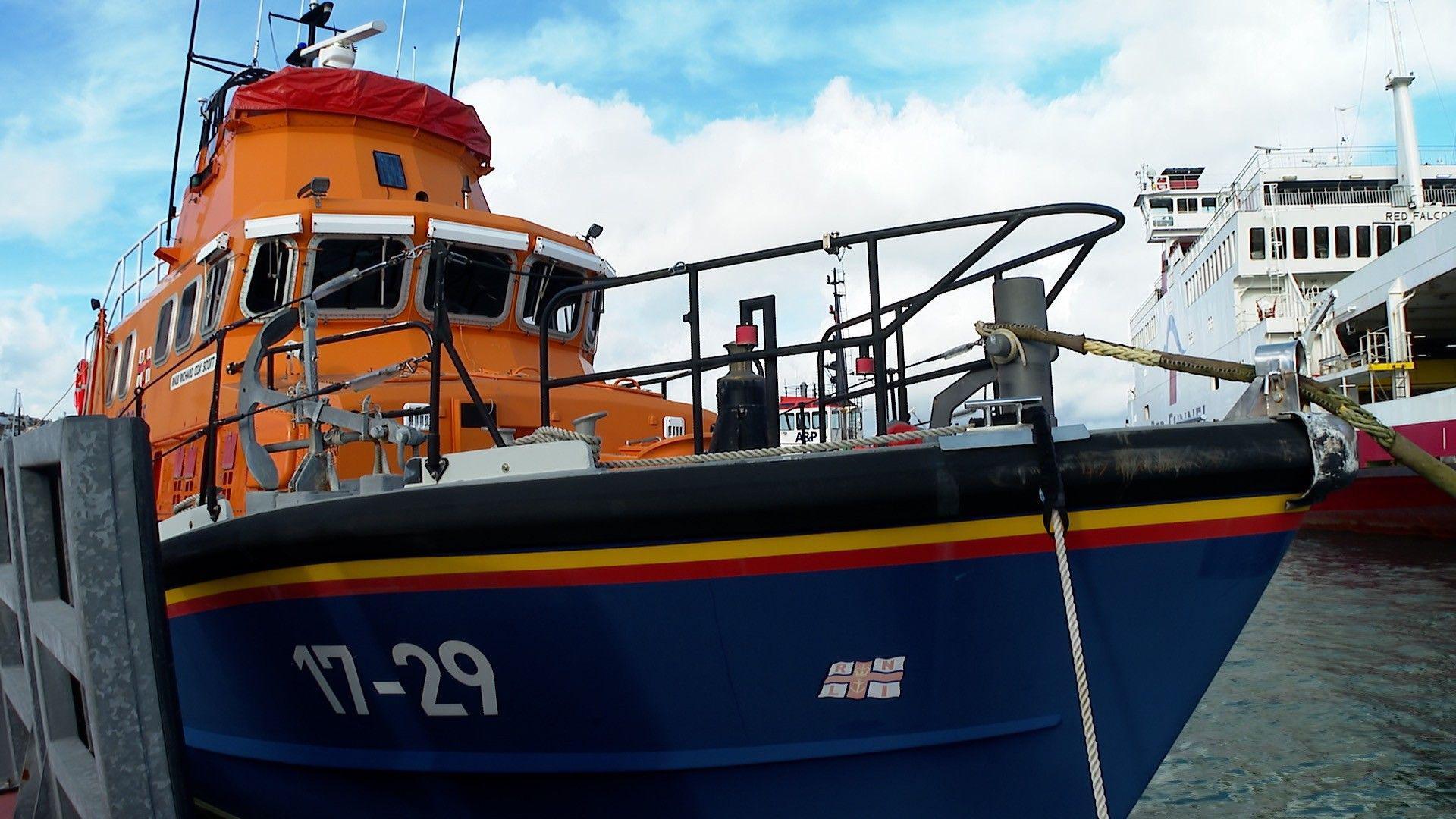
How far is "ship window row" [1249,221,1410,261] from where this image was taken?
26.4 m

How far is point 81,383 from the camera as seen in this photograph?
25.2 ft

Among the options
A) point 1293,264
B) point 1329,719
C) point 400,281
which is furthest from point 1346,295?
point 400,281

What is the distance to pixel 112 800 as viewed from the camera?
239 cm

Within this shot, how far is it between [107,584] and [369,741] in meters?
0.91

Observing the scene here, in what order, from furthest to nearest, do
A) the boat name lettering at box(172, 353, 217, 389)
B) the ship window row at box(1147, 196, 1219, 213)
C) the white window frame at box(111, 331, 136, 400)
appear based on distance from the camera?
the ship window row at box(1147, 196, 1219, 213)
the white window frame at box(111, 331, 136, 400)
the boat name lettering at box(172, 353, 217, 389)

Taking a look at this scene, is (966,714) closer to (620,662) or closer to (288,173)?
(620,662)

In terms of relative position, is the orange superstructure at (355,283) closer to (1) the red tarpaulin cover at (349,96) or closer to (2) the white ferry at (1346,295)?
(1) the red tarpaulin cover at (349,96)

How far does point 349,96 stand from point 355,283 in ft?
5.78

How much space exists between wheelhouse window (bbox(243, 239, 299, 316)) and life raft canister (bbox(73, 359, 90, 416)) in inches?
129

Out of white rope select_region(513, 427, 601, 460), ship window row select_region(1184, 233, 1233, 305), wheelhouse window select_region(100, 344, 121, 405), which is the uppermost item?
ship window row select_region(1184, 233, 1233, 305)

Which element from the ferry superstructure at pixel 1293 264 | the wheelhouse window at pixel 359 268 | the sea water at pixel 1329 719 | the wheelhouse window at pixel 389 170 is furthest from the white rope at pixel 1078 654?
the ferry superstructure at pixel 1293 264

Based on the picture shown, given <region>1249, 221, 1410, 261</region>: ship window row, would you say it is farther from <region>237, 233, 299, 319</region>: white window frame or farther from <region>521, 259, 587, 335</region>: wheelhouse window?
<region>237, 233, 299, 319</region>: white window frame

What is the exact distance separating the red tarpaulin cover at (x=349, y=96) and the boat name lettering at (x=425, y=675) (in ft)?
13.5

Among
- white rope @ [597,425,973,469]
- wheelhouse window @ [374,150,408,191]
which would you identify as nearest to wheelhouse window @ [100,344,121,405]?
wheelhouse window @ [374,150,408,191]
